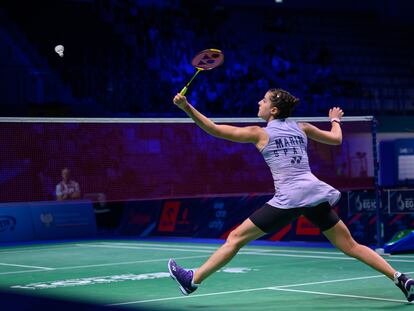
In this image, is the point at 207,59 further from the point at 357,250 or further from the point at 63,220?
the point at 63,220

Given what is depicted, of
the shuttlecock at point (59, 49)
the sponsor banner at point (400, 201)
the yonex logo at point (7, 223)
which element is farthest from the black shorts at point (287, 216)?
the shuttlecock at point (59, 49)

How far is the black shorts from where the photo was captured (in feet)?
24.8

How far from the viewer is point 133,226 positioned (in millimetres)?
19875

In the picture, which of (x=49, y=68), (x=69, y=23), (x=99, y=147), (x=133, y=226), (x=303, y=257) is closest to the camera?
(x=303, y=257)

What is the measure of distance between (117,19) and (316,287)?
63.4 ft

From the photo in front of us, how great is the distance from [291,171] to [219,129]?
711mm

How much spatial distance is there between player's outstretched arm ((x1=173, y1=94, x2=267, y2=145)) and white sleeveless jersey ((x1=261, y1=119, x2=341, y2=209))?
0.12m

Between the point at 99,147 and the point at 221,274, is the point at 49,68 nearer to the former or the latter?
the point at 99,147

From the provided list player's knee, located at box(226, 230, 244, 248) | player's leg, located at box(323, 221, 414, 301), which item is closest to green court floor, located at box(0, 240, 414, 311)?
player's leg, located at box(323, 221, 414, 301)

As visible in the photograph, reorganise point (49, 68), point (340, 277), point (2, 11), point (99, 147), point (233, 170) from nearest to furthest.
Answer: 1. point (340, 277)
2. point (99, 147)
3. point (233, 170)
4. point (49, 68)
5. point (2, 11)

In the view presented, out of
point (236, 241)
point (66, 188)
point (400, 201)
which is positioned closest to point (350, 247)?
point (236, 241)

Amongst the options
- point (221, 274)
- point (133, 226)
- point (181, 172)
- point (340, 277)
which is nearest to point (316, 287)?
point (340, 277)

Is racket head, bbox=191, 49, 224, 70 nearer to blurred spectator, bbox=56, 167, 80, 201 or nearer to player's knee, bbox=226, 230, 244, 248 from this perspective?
player's knee, bbox=226, 230, 244, 248

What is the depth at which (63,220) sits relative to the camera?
1970cm
